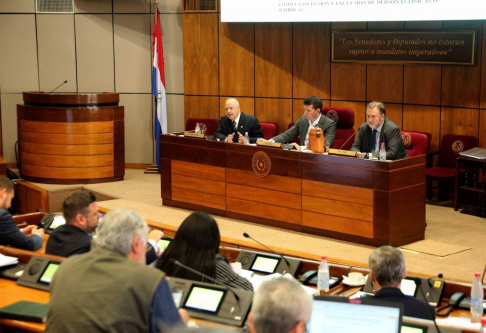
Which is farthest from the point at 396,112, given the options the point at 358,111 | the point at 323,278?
the point at 323,278

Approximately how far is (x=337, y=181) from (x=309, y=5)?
3.00m

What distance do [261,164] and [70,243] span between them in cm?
321

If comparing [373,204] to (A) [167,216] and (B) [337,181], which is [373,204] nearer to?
(B) [337,181]

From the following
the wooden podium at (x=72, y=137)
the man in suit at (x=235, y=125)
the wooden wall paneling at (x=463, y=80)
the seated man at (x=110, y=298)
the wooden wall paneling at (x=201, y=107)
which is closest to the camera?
the seated man at (x=110, y=298)

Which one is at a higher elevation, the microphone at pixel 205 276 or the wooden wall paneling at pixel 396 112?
the wooden wall paneling at pixel 396 112

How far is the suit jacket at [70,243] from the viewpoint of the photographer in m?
4.15

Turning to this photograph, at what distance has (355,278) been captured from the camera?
392 centimetres

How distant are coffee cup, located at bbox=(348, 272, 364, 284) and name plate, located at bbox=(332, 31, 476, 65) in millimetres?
4712

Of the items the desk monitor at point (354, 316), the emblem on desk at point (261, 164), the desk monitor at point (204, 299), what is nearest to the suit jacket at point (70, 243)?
the desk monitor at point (204, 299)

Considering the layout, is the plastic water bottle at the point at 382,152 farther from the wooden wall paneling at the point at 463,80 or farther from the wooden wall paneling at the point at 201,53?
the wooden wall paneling at the point at 201,53

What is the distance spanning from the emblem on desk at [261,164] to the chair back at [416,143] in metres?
1.73

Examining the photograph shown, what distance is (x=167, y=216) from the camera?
7617 mm

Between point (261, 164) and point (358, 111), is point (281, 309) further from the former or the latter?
point (358, 111)

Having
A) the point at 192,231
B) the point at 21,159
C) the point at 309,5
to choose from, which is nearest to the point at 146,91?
the point at 21,159
